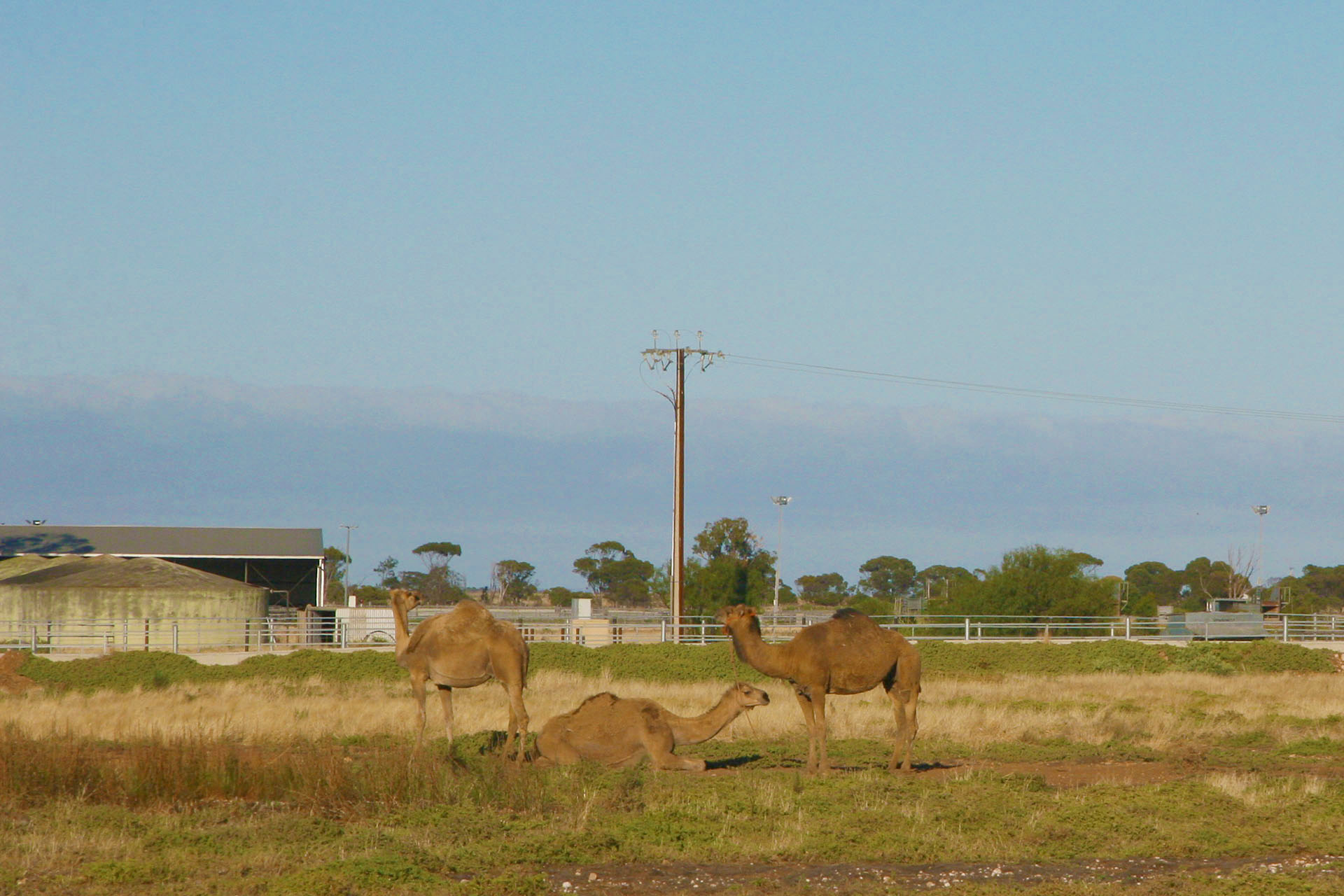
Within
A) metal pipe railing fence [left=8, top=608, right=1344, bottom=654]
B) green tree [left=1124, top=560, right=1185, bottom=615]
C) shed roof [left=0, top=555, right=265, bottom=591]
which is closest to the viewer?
metal pipe railing fence [left=8, top=608, right=1344, bottom=654]

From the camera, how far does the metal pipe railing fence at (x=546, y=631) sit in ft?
146

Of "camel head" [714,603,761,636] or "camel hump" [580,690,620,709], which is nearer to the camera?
"camel head" [714,603,761,636]

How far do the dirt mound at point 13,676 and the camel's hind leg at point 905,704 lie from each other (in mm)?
21167

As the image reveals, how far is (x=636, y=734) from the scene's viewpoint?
1559 centimetres

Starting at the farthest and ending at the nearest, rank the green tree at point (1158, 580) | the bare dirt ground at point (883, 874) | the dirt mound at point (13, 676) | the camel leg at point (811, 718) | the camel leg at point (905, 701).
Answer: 1. the green tree at point (1158, 580)
2. the dirt mound at point (13, 676)
3. the camel leg at point (905, 701)
4. the camel leg at point (811, 718)
5. the bare dirt ground at point (883, 874)

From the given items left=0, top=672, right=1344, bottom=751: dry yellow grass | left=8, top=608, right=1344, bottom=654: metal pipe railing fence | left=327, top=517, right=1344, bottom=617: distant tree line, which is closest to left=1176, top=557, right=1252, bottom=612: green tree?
left=327, top=517, right=1344, bottom=617: distant tree line

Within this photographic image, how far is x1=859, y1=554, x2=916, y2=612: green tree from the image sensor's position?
553 feet

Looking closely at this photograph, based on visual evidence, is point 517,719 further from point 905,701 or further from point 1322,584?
point 1322,584

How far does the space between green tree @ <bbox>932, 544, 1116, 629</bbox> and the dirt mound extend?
4202 cm

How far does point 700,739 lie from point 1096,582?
5478 cm

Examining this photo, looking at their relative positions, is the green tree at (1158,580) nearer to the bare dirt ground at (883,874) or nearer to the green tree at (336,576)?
the green tree at (336,576)

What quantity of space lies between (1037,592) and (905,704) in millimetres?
51052

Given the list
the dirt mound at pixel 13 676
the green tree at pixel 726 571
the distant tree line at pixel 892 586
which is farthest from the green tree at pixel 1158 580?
the dirt mound at pixel 13 676

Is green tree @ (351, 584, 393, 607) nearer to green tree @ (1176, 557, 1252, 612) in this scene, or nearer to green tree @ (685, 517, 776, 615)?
green tree @ (685, 517, 776, 615)
